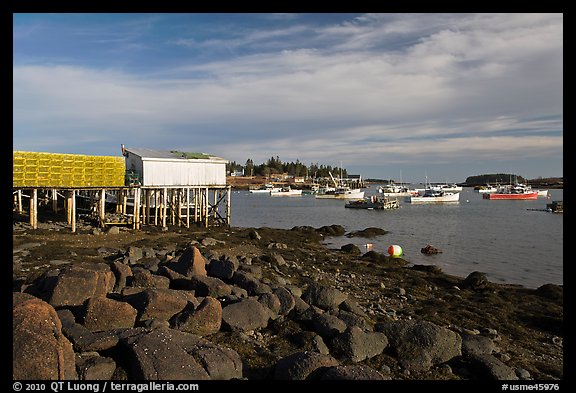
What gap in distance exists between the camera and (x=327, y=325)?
10242mm

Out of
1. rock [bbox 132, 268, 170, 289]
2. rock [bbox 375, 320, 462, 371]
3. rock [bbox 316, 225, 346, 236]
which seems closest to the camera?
rock [bbox 375, 320, 462, 371]

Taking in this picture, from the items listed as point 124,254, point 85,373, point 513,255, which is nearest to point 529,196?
point 513,255

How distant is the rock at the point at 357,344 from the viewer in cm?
936

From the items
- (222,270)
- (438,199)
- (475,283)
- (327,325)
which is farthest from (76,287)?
(438,199)

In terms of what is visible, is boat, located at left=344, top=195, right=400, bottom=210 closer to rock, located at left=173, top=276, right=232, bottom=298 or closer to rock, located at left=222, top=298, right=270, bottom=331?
rock, located at left=173, top=276, right=232, bottom=298

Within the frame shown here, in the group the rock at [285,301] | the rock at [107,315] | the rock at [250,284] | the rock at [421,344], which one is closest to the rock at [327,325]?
the rock at [285,301]

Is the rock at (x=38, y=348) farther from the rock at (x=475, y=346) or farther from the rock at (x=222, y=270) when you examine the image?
the rock at (x=475, y=346)

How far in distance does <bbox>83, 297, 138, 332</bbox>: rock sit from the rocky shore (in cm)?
2

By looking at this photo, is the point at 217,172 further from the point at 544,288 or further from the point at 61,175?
the point at 544,288

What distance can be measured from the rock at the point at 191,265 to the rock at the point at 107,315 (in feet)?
14.6

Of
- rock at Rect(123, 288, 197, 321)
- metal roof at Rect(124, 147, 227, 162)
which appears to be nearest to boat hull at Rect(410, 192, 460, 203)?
metal roof at Rect(124, 147, 227, 162)

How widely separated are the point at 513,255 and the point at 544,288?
13.7 meters

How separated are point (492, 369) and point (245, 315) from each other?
5.70 meters

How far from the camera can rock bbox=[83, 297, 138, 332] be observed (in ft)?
28.3
